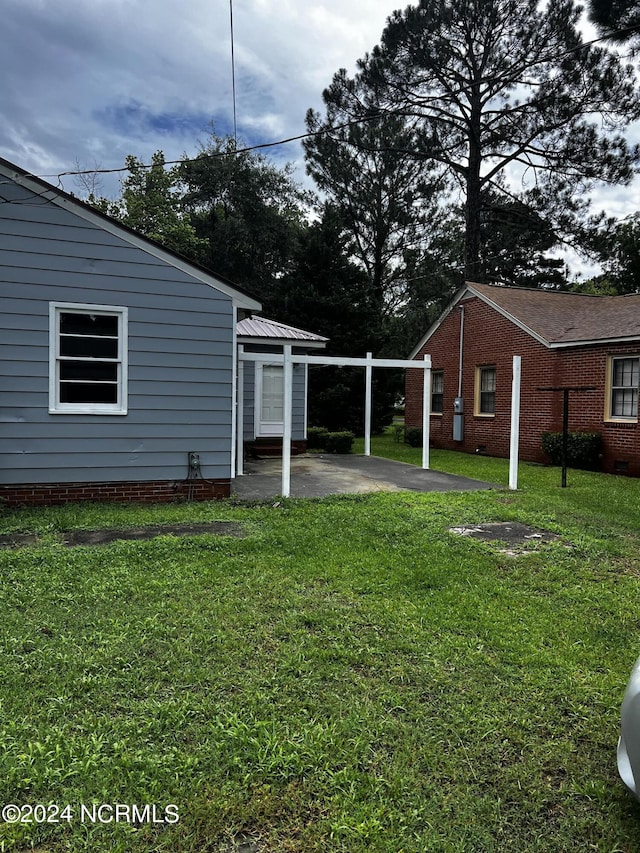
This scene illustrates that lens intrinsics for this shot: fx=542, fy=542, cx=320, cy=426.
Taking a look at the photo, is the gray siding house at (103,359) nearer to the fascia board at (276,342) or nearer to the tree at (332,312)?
the fascia board at (276,342)

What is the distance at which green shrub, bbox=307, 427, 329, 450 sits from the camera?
50.4 ft

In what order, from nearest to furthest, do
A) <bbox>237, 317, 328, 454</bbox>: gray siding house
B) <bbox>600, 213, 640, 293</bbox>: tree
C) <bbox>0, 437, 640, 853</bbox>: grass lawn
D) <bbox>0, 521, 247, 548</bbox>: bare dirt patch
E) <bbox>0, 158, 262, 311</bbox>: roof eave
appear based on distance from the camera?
<bbox>0, 437, 640, 853</bbox>: grass lawn
<bbox>0, 521, 247, 548</bbox>: bare dirt patch
<bbox>0, 158, 262, 311</bbox>: roof eave
<bbox>237, 317, 328, 454</bbox>: gray siding house
<bbox>600, 213, 640, 293</bbox>: tree

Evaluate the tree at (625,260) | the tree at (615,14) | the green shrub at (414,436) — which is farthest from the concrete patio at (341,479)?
the tree at (625,260)

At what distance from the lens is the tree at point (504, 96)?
18.7 m

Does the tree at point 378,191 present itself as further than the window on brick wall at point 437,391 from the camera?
Yes

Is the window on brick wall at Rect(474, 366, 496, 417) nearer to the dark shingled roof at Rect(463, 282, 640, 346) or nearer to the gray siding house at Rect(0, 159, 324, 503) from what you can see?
the dark shingled roof at Rect(463, 282, 640, 346)

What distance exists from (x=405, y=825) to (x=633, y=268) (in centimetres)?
3177

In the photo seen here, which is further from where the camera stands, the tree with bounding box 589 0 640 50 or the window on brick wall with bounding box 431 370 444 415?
the window on brick wall with bounding box 431 370 444 415

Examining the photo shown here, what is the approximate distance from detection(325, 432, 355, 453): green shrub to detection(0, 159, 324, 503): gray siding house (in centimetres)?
754

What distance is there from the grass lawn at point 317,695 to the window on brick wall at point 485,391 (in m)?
10.4

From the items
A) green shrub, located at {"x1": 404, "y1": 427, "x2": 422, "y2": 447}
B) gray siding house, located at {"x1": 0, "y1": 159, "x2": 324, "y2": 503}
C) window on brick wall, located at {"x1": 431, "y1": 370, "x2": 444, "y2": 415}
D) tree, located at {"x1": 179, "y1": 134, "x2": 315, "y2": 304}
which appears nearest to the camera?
gray siding house, located at {"x1": 0, "y1": 159, "x2": 324, "y2": 503}

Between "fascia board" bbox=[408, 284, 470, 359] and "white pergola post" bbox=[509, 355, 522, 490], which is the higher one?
"fascia board" bbox=[408, 284, 470, 359]

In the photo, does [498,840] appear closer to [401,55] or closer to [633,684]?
[633,684]

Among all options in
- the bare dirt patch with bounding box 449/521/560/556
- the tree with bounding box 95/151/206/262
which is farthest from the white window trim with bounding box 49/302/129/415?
the tree with bounding box 95/151/206/262
